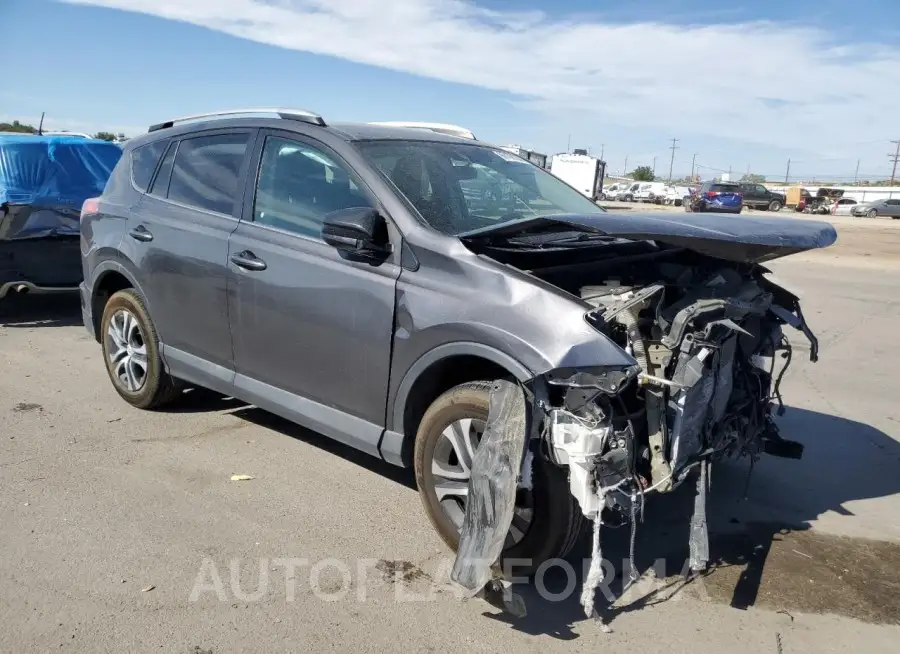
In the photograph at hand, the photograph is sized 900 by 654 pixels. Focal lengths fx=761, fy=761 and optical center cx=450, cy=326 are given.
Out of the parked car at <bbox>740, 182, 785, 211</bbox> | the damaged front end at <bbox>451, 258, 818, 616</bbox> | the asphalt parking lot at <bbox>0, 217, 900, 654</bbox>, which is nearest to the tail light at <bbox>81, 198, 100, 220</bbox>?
the asphalt parking lot at <bbox>0, 217, 900, 654</bbox>

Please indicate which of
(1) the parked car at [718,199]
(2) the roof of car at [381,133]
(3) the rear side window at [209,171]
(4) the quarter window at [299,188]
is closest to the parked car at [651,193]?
(1) the parked car at [718,199]

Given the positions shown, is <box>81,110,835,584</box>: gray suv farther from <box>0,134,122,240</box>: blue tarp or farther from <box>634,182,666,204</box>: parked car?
<box>634,182,666,204</box>: parked car

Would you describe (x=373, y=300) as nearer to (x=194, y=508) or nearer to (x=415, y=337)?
(x=415, y=337)

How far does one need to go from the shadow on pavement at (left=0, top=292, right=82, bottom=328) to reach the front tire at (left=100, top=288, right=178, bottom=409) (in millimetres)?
3185

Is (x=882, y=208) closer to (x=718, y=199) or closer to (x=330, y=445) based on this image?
(x=718, y=199)

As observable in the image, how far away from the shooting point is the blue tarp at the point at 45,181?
24.5ft

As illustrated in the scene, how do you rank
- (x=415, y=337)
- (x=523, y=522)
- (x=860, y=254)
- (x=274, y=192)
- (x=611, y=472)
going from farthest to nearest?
(x=860, y=254) < (x=274, y=192) < (x=415, y=337) < (x=523, y=522) < (x=611, y=472)

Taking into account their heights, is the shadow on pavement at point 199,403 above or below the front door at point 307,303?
below

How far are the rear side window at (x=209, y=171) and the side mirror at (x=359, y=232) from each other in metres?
1.10

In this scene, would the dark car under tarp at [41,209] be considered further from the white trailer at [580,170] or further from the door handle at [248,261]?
the white trailer at [580,170]

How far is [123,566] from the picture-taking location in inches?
133

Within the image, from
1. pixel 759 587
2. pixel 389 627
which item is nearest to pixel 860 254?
pixel 759 587

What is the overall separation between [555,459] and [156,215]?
10.6 feet

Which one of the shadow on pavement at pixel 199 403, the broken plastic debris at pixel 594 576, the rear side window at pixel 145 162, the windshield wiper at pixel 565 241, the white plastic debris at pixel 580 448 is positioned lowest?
the shadow on pavement at pixel 199 403
